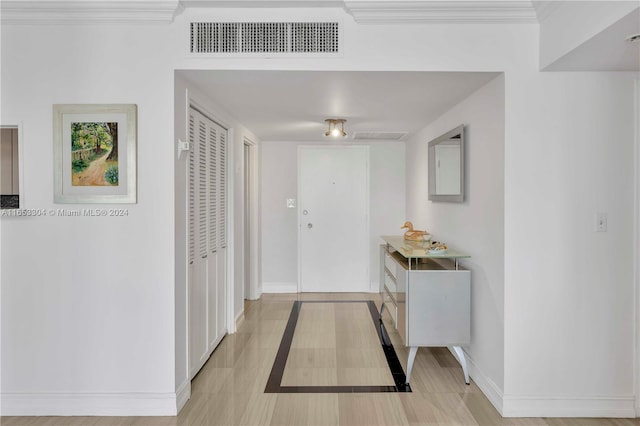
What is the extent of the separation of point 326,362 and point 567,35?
271cm

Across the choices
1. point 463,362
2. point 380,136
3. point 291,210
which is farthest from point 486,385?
point 291,210

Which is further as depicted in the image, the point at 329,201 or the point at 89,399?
the point at 329,201

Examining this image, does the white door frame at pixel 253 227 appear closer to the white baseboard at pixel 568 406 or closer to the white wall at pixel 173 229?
the white wall at pixel 173 229

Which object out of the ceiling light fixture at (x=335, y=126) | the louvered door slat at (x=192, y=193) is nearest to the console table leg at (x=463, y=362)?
the louvered door slat at (x=192, y=193)

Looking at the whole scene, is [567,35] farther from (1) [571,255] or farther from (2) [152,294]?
(2) [152,294]

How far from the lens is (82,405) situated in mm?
2365

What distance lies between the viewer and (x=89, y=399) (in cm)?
237

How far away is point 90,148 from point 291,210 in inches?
128

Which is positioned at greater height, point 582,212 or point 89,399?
point 582,212

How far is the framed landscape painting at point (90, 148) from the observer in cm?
233

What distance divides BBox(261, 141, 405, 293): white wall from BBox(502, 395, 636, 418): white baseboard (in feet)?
10.1

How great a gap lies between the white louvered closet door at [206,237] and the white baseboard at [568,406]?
2.16 metres

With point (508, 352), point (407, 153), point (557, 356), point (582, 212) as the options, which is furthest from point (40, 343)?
point (407, 153)

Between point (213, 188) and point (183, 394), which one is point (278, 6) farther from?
point (183, 394)
